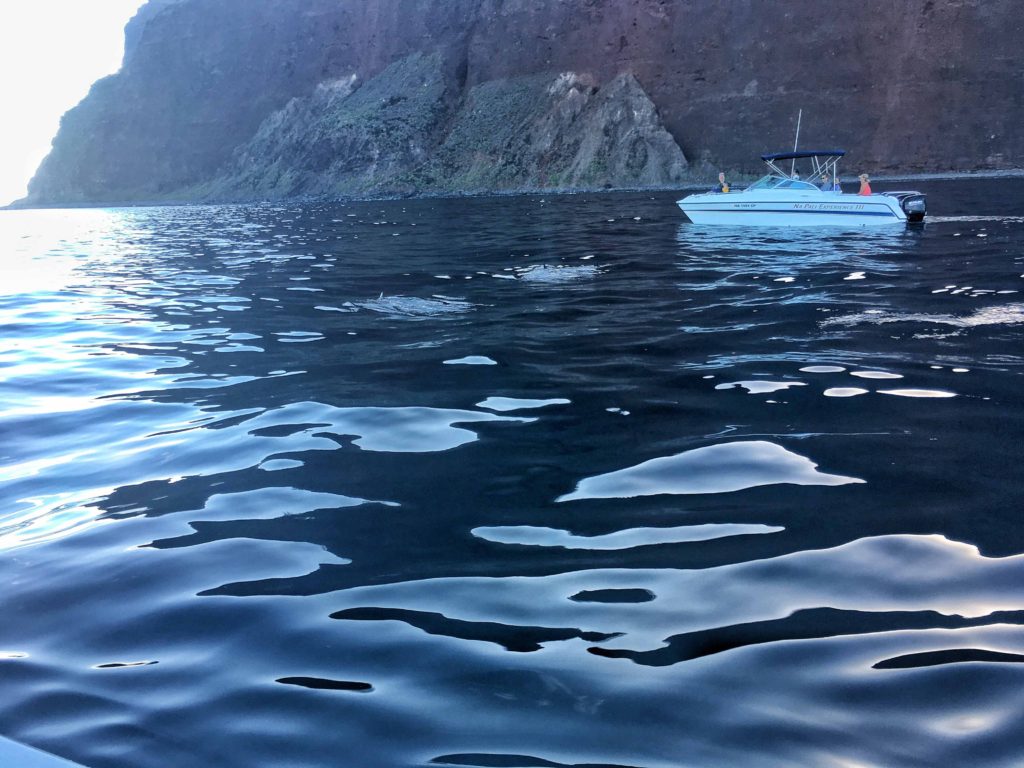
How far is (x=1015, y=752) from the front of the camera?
282cm

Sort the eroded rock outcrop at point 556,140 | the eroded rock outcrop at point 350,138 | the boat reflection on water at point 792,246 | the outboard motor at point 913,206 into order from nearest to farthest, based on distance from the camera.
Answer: the boat reflection on water at point 792,246
the outboard motor at point 913,206
the eroded rock outcrop at point 556,140
the eroded rock outcrop at point 350,138

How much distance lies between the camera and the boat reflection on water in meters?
16.9

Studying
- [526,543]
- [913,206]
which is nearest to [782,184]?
[913,206]

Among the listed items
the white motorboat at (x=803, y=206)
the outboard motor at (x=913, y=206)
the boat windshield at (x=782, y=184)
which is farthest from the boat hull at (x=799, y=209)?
the boat windshield at (x=782, y=184)

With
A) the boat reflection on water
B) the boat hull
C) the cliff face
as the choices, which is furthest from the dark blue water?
the cliff face

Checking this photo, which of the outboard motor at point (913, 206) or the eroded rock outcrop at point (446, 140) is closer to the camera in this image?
the outboard motor at point (913, 206)

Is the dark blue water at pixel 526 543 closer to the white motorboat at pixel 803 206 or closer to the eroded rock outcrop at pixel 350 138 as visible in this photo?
the white motorboat at pixel 803 206

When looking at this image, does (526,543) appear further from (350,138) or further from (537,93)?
(350,138)

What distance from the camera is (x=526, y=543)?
4.69 metres

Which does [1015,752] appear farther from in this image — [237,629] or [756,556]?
[237,629]

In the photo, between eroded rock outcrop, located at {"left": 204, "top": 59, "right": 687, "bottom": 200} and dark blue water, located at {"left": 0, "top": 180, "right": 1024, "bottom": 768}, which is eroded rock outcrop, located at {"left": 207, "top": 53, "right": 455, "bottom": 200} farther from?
dark blue water, located at {"left": 0, "top": 180, "right": 1024, "bottom": 768}

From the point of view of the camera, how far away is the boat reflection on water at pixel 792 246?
55.5 ft

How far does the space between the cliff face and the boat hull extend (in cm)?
4287

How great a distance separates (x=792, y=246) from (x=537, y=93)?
63368 mm
